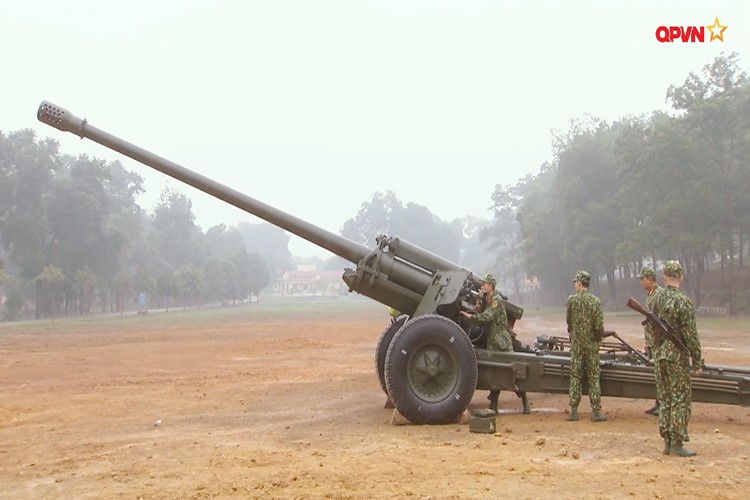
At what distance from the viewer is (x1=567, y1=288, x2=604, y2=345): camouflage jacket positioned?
7.88 m

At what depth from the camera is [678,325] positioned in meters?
6.20

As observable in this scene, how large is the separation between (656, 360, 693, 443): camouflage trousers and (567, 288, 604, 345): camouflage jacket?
1.58 meters

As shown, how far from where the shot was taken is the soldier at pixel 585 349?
780 cm

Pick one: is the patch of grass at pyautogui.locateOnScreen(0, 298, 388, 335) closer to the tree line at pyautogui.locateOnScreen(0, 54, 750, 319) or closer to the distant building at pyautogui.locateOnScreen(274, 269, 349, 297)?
the tree line at pyautogui.locateOnScreen(0, 54, 750, 319)

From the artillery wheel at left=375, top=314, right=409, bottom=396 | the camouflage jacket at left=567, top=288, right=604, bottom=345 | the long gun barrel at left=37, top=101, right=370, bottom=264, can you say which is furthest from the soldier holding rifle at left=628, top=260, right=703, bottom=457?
the long gun barrel at left=37, top=101, right=370, bottom=264

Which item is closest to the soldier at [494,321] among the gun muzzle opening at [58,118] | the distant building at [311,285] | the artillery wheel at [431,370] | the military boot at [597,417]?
the artillery wheel at [431,370]

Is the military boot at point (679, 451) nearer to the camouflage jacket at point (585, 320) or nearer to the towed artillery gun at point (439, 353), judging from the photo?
the towed artillery gun at point (439, 353)

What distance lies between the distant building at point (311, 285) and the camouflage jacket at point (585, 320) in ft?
458

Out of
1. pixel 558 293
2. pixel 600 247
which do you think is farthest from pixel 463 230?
pixel 600 247

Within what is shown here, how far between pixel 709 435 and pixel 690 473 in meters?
1.76

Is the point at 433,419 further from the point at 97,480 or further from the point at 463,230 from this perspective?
the point at 463,230

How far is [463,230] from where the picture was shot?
18900 centimetres

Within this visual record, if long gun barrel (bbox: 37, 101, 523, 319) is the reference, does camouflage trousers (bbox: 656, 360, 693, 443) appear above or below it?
below

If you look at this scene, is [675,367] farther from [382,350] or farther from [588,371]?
[382,350]
